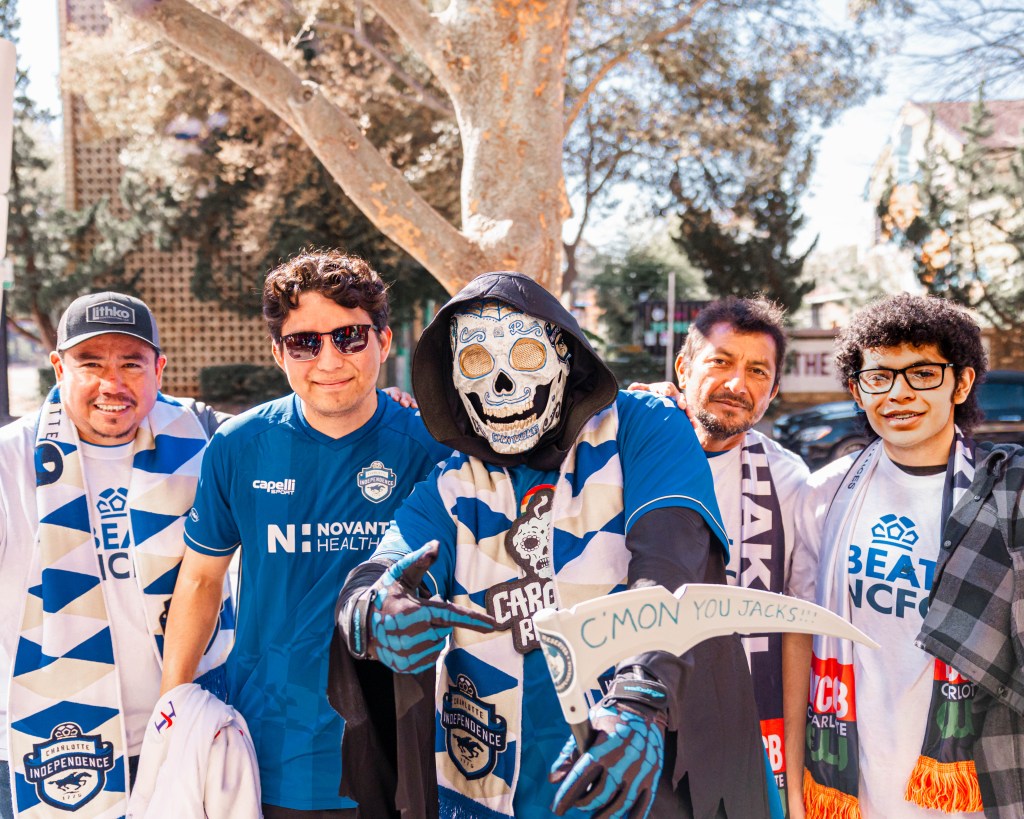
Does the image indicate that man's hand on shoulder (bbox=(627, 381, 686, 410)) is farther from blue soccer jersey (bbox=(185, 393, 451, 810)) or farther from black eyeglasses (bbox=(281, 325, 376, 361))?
black eyeglasses (bbox=(281, 325, 376, 361))

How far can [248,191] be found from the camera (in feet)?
56.9

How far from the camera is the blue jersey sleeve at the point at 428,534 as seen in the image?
1808mm

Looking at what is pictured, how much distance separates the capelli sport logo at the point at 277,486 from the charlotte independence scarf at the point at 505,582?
1.73ft

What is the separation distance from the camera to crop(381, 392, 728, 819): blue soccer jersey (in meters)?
1.76

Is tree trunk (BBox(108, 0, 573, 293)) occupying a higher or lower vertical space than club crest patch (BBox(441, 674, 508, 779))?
higher

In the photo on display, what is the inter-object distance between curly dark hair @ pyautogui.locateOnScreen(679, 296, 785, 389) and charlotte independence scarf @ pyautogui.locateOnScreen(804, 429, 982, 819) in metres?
0.46

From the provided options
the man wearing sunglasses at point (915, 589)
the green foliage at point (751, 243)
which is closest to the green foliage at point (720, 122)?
the green foliage at point (751, 243)

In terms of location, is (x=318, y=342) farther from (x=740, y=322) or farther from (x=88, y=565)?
(x=740, y=322)

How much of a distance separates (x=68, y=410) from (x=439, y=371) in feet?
4.06

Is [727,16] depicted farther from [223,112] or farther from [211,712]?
[211,712]

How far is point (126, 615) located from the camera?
8.36 feet

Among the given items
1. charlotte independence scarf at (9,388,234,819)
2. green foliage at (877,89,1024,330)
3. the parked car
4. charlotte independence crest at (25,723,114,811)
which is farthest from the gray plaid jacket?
green foliage at (877,89,1024,330)

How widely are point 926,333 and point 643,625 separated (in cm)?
150

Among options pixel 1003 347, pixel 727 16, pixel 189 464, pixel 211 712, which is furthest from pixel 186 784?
pixel 1003 347
